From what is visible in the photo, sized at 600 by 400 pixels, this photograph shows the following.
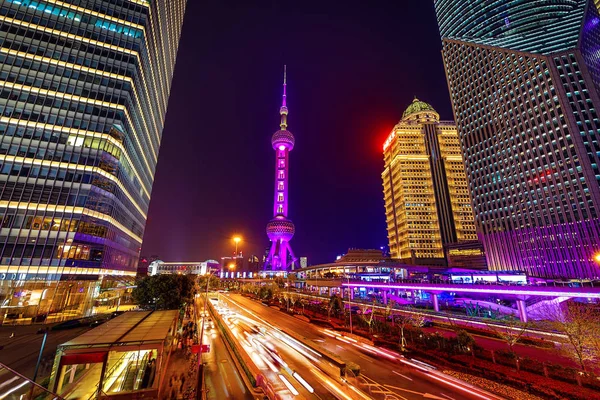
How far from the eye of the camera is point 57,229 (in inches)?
1992

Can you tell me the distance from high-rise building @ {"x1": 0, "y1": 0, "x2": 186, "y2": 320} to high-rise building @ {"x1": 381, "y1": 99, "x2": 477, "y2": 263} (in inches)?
4557

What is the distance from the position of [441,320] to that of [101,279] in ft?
219

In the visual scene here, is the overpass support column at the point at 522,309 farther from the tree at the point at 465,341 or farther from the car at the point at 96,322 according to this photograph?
the car at the point at 96,322

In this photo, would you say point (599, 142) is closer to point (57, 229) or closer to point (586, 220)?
point (586, 220)

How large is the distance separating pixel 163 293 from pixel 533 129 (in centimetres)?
12335

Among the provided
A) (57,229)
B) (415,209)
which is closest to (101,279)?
(57,229)

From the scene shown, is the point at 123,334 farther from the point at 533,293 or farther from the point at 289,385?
the point at 533,293

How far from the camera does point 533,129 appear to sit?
9800 centimetres

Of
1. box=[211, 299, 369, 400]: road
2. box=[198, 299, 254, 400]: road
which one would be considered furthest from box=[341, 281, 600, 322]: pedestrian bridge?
box=[198, 299, 254, 400]: road

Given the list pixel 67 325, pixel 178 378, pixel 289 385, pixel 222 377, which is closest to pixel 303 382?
pixel 289 385

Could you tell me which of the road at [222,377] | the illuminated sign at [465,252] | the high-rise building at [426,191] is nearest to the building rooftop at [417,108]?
the high-rise building at [426,191]

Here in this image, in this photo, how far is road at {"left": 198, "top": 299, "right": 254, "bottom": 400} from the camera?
2007 centimetres

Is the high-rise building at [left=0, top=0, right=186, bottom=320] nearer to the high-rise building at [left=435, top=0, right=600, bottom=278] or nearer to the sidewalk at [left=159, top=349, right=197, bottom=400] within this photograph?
the sidewalk at [left=159, top=349, right=197, bottom=400]

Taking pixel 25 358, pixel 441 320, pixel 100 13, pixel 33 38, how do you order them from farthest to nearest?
pixel 100 13
pixel 33 38
pixel 441 320
pixel 25 358
